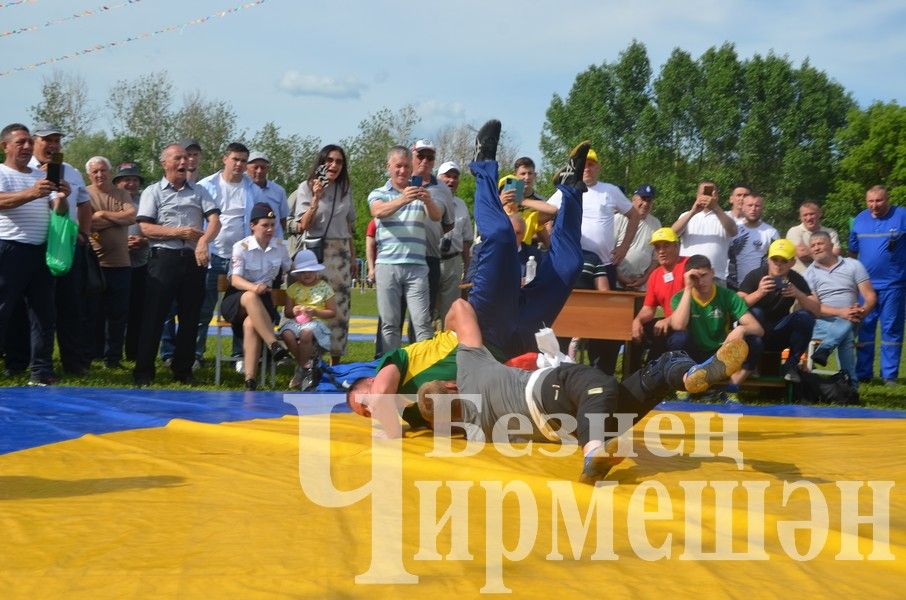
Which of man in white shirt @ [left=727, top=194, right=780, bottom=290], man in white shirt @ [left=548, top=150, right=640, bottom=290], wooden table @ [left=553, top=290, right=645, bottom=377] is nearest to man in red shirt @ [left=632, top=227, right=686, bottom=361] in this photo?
wooden table @ [left=553, top=290, right=645, bottom=377]

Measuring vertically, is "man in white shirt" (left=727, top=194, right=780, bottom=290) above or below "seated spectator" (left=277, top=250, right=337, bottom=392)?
above

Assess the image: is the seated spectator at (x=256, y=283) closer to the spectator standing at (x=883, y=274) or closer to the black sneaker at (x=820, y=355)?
the black sneaker at (x=820, y=355)

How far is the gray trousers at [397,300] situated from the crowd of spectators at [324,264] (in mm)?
13

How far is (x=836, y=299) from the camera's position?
8.51 meters

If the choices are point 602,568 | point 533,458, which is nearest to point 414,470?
point 533,458

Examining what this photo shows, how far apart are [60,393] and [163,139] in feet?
131

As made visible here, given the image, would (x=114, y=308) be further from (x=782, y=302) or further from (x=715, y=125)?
(x=715, y=125)

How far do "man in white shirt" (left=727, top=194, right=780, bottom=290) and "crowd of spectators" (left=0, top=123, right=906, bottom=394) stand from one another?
15mm

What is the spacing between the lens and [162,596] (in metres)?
2.52

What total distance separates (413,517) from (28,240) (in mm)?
4716

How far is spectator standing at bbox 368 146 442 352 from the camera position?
308 inches

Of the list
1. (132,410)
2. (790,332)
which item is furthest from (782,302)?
(132,410)

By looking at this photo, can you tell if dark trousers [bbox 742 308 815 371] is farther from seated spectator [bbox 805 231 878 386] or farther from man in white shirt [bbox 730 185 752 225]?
man in white shirt [bbox 730 185 752 225]

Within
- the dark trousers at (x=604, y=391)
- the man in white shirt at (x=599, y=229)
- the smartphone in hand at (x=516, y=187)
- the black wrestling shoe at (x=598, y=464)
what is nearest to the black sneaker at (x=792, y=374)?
the man in white shirt at (x=599, y=229)
